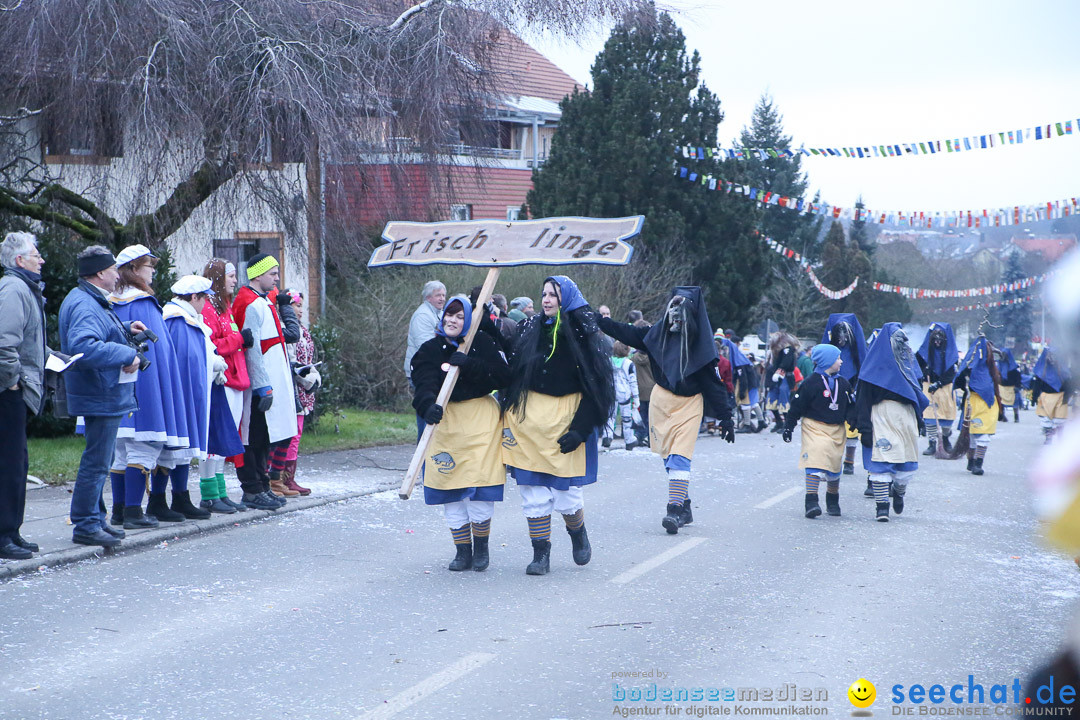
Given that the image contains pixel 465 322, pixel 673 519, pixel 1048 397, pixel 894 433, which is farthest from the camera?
pixel 1048 397

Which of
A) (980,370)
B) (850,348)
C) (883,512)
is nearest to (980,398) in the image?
(980,370)

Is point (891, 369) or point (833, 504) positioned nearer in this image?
point (891, 369)

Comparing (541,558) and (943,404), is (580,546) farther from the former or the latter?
(943,404)

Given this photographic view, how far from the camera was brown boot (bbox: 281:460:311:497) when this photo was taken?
10125mm

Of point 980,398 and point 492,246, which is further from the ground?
point 492,246

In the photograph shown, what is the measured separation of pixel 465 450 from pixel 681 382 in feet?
8.34

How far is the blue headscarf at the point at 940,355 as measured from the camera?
47.0 ft

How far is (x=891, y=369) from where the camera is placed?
9906 mm

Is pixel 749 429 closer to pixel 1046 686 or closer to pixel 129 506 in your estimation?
pixel 129 506

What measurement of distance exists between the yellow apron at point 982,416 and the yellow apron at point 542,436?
8739 mm

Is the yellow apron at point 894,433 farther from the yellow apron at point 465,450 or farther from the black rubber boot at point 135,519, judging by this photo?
the black rubber boot at point 135,519

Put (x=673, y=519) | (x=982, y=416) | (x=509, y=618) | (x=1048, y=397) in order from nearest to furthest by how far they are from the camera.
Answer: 1. (x=509, y=618)
2. (x=673, y=519)
3. (x=982, y=416)
4. (x=1048, y=397)

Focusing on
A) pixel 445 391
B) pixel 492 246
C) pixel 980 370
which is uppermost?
pixel 492 246

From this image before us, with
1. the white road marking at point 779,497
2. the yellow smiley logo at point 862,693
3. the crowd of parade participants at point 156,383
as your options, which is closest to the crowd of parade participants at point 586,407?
the white road marking at point 779,497
